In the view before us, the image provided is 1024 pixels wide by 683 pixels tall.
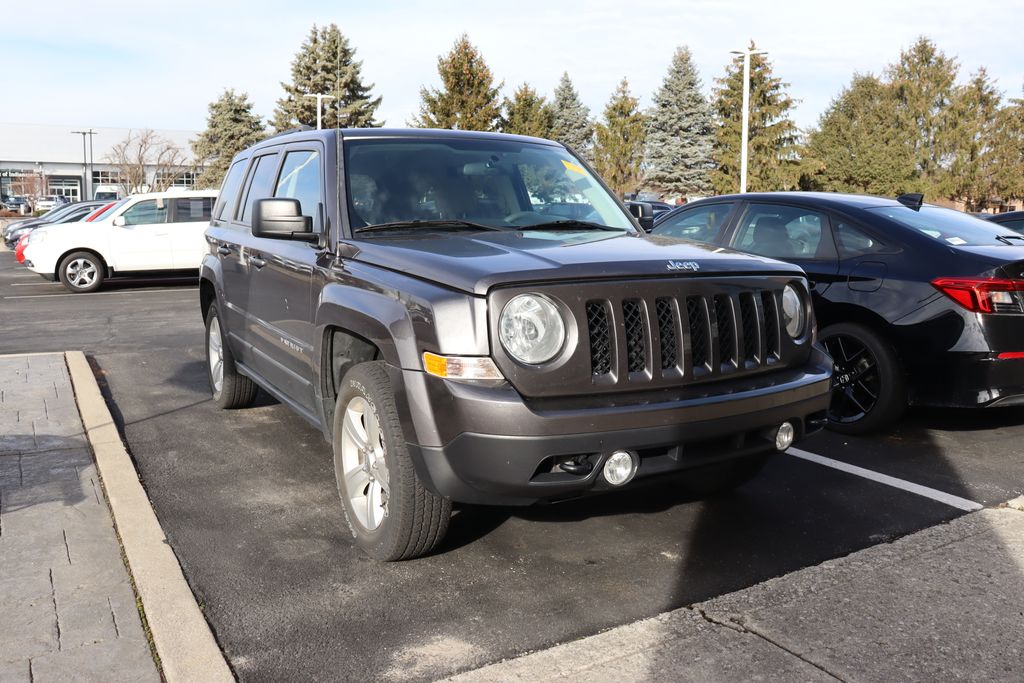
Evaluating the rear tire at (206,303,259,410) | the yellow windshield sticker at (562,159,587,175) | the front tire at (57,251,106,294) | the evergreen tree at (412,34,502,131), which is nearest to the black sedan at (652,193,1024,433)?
the yellow windshield sticker at (562,159,587,175)

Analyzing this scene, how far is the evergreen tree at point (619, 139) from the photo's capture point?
43469mm

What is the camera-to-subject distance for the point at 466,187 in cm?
478

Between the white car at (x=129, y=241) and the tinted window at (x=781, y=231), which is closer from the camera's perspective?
the tinted window at (x=781, y=231)

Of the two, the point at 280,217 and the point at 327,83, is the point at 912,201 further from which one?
the point at 327,83

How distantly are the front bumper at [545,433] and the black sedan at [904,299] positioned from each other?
7.45 ft

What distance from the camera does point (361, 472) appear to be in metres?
4.09

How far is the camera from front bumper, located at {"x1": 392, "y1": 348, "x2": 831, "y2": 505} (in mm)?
3260

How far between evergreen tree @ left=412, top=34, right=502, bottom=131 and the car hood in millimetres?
32678

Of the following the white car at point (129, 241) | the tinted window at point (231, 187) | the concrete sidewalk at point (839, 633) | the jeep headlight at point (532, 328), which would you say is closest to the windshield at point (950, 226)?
the concrete sidewalk at point (839, 633)

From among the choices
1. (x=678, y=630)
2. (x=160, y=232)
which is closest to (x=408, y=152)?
(x=678, y=630)

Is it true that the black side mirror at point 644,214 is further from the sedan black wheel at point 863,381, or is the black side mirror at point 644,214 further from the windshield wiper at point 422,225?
the sedan black wheel at point 863,381

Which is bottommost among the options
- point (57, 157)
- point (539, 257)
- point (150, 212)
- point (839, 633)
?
point (839, 633)

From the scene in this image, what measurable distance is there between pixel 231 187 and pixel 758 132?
177 ft

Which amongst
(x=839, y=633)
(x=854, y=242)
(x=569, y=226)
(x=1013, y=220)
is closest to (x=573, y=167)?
(x=569, y=226)
